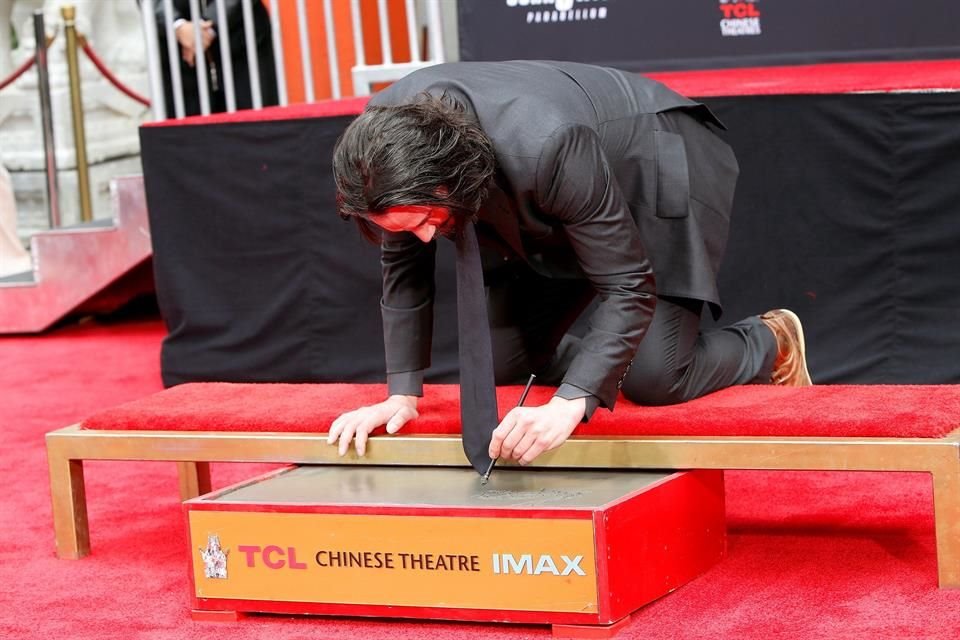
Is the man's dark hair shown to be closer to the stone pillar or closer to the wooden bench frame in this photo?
the wooden bench frame

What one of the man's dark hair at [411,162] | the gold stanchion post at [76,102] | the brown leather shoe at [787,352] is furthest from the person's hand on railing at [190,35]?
the man's dark hair at [411,162]

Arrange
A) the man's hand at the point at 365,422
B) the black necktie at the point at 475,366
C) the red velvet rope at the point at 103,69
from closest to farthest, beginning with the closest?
the black necktie at the point at 475,366 → the man's hand at the point at 365,422 → the red velvet rope at the point at 103,69

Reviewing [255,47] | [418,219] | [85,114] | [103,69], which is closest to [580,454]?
[418,219]

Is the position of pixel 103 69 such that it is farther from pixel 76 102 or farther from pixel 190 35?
pixel 190 35

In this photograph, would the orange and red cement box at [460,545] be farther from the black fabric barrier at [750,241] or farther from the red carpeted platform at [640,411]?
the black fabric barrier at [750,241]

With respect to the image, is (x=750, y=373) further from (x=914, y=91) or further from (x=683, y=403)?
(x=914, y=91)

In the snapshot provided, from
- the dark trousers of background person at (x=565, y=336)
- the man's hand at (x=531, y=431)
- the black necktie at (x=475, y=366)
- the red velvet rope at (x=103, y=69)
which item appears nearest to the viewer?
the man's hand at (x=531, y=431)

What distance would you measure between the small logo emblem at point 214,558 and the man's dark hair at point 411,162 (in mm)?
579

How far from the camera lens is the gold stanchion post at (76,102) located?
5.68m

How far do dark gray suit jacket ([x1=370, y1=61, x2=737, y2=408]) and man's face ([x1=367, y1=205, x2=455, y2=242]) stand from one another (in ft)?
0.46

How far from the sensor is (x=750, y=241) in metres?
3.60

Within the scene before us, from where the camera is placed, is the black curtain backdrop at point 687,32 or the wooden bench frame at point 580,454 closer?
the wooden bench frame at point 580,454

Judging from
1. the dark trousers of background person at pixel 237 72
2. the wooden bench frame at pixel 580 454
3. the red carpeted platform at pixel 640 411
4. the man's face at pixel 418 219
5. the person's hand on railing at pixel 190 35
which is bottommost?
the wooden bench frame at pixel 580 454

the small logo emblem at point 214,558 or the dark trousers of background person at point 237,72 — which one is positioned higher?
the dark trousers of background person at point 237,72
